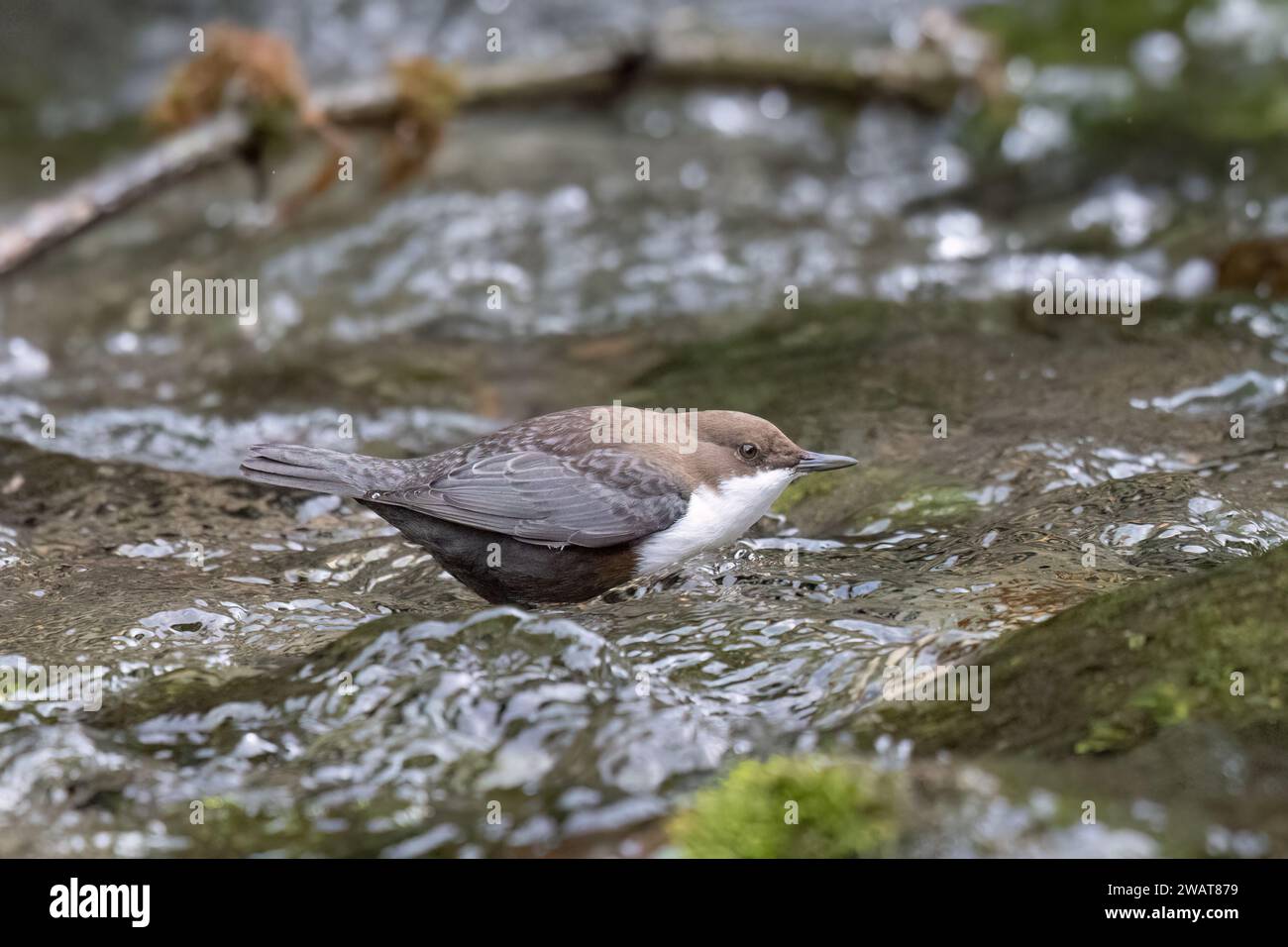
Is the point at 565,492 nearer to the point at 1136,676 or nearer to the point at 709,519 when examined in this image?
the point at 709,519

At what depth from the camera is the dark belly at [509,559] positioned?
165 inches

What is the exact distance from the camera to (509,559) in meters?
4.21

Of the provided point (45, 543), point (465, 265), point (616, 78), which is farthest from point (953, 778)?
point (616, 78)

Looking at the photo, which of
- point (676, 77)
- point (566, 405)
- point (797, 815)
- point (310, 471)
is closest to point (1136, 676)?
point (797, 815)

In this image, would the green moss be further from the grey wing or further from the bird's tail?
the bird's tail

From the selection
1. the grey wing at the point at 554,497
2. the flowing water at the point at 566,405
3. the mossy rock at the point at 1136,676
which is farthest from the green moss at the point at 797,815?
the grey wing at the point at 554,497

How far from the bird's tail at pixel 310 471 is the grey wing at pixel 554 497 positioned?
0.08m

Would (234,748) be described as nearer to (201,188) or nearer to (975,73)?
(201,188)

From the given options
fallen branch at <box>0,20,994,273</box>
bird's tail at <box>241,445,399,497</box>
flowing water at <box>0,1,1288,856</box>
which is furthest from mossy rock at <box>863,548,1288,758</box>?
fallen branch at <box>0,20,994,273</box>

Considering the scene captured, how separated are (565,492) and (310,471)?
2.58ft

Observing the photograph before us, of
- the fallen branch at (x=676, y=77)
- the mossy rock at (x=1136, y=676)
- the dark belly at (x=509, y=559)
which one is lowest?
the mossy rock at (x=1136, y=676)

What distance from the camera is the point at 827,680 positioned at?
11.6 feet

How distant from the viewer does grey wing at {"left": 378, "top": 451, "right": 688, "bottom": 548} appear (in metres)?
4.14

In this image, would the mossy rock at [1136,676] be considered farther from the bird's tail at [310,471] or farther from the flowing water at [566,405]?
the bird's tail at [310,471]
